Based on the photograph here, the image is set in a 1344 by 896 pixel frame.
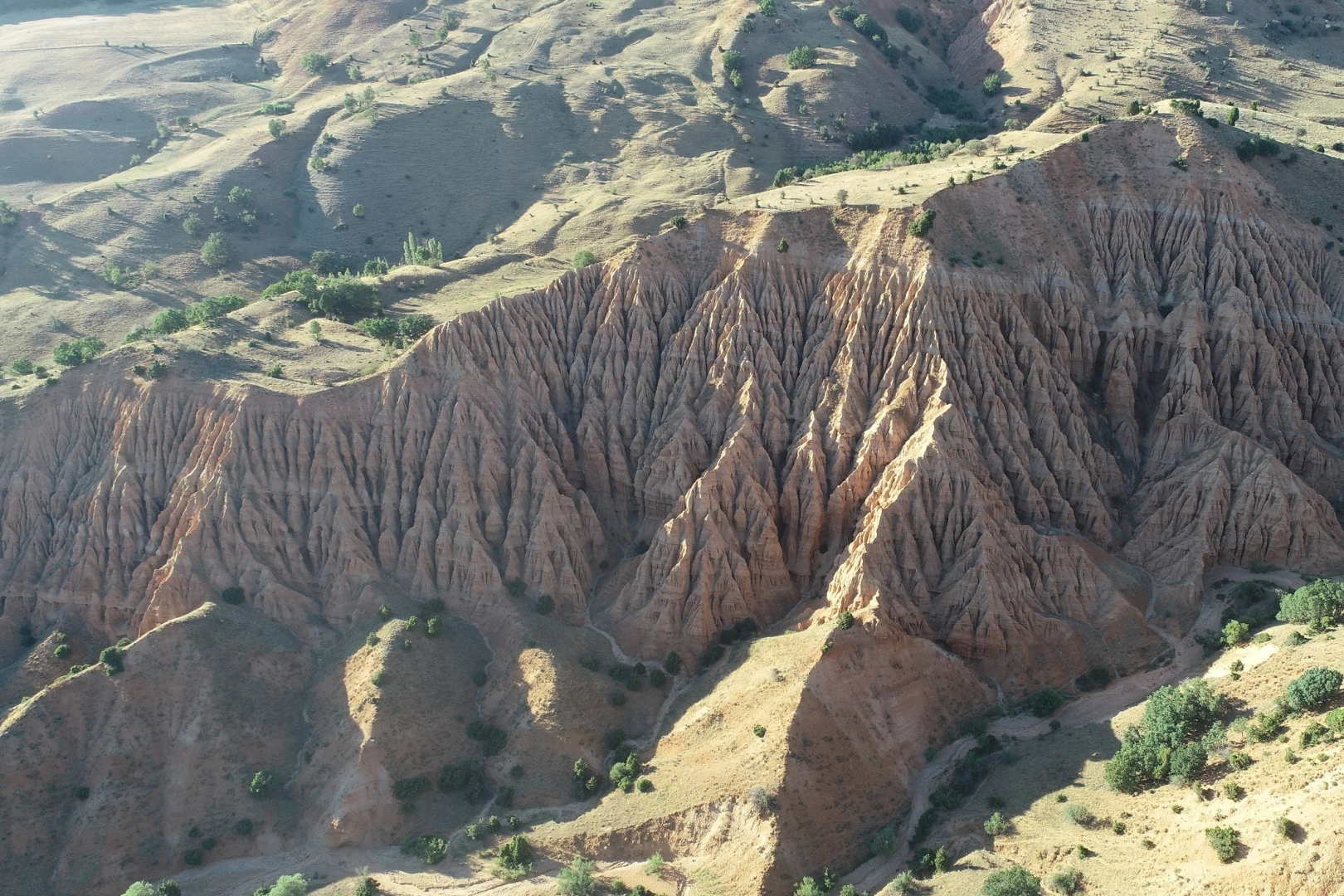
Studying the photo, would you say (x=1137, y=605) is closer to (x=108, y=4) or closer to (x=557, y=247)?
(x=557, y=247)

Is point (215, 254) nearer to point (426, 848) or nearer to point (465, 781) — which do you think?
point (465, 781)

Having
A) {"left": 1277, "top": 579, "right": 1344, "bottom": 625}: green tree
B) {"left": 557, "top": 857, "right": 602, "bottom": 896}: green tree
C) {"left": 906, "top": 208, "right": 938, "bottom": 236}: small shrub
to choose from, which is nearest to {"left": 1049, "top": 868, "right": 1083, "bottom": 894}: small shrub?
{"left": 1277, "top": 579, "right": 1344, "bottom": 625}: green tree

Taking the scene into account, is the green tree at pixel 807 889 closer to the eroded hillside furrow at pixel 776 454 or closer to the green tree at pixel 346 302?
the eroded hillside furrow at pixel 776 454

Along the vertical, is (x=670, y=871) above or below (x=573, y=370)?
below

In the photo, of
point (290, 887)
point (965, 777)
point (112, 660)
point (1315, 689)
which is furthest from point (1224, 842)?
point (112, 660)

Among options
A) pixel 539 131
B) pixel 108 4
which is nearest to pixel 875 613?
pixel 539 131

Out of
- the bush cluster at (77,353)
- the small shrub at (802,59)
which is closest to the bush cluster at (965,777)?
the bush cluster at (77,353)
